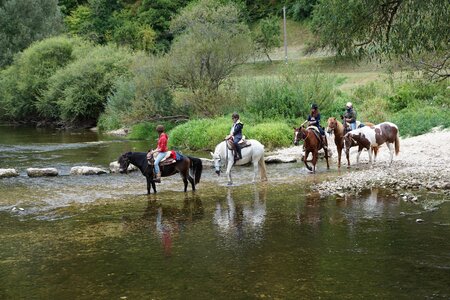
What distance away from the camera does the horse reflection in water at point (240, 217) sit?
43.1 feet

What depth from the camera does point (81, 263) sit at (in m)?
11.2

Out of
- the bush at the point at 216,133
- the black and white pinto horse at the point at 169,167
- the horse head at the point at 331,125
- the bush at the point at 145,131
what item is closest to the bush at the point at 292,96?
the bush at the point at 216,133

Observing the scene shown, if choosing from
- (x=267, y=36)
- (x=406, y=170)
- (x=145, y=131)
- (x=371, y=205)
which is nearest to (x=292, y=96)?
(x=145, y=131)

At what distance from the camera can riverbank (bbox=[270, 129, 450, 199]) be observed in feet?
58.8

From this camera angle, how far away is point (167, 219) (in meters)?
14.9

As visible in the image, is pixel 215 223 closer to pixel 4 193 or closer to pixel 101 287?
pixel 101 287

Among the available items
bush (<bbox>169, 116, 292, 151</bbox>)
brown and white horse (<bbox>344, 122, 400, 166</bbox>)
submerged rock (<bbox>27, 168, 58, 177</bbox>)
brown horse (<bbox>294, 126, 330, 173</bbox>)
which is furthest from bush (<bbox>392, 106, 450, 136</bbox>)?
submerged rock (<bbox>27, 168, 58, 177</bbox>)

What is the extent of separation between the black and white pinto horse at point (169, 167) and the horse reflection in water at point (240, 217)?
1741mm

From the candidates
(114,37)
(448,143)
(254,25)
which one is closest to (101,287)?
(448,143)

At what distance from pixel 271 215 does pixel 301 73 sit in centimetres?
2356

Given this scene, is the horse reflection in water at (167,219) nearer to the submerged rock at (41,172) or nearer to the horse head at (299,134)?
the horse head at (299,134)

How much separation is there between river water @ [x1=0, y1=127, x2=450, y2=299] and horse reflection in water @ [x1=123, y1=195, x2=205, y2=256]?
3cm

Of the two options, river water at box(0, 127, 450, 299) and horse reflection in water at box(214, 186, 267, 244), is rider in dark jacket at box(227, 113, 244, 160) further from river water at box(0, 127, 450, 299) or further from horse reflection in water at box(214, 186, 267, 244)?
horse reflection in water at box(214, 186, 267, 244)

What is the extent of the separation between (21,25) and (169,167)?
56.4 meters
